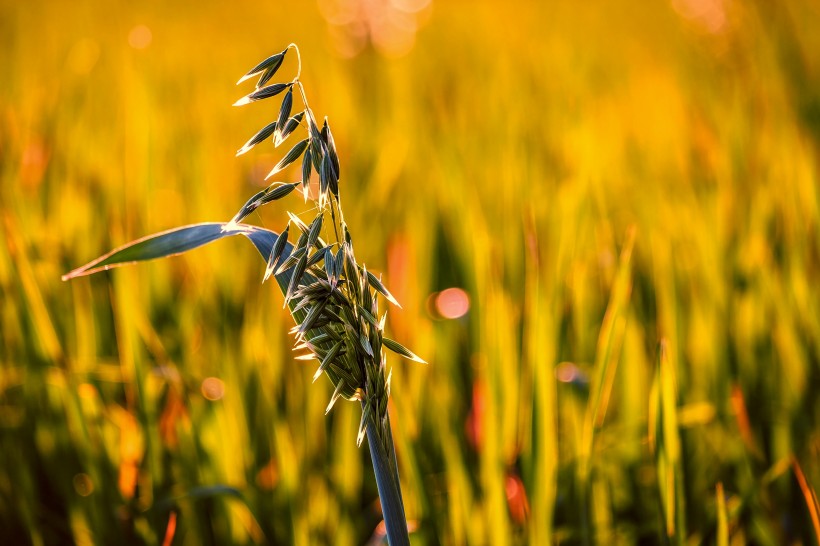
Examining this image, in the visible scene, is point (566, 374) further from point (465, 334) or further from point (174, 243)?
point (174, 243)

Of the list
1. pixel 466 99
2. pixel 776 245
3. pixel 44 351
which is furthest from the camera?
pixel 466 99

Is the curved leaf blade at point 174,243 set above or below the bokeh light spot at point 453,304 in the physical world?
above

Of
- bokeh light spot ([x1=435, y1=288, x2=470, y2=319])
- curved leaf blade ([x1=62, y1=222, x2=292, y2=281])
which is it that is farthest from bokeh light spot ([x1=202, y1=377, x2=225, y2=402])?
curved leaf blade ([x1=62, y1=222, x2=292, y2=281])

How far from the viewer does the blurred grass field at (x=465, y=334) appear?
781mm

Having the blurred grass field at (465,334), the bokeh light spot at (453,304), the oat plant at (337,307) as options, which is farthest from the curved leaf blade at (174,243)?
the bokeh light spot at (453,304)

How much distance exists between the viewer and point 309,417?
97 centimetres

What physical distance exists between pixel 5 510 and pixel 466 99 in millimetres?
2139

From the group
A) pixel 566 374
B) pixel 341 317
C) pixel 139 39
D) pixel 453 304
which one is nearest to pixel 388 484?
pixel 341 317

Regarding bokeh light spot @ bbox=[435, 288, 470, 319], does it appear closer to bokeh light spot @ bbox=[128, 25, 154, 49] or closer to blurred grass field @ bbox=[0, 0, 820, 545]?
blurred grass field @ bbox=[0, 0, 820, 545]

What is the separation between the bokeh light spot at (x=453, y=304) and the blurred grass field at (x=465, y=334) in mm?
18

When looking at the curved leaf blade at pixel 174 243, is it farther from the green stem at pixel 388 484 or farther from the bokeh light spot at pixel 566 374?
the bokeh light spot at pixel 566 374

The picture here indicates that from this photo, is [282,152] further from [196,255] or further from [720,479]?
[720,479]

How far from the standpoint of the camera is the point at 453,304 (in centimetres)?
122

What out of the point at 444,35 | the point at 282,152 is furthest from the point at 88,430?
the point at 444,35
